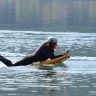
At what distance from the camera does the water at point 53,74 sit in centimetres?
2459

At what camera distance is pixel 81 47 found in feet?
139

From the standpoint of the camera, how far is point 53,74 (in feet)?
95.5

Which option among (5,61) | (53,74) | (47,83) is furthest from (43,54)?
(47,83)

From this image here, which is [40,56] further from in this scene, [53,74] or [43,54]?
[53,74]

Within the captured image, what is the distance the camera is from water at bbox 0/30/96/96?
2459cm

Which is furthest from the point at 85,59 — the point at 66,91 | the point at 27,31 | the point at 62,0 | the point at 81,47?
the point at 62,0

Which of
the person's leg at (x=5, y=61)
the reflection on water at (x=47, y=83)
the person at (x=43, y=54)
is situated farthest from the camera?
the person at (x=43, y=54)

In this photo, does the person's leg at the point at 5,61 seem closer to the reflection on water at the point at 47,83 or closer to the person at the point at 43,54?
the person at the point at 43,54

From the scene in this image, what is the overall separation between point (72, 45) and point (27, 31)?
12243 mm

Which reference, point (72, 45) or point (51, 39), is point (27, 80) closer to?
point (51, 39)

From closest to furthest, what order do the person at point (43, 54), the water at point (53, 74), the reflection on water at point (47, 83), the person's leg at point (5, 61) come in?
the reflection on water at point (47, 83)
the water at point (53, 74)
the person's leg at point (5, 61)
the person at point (43, 54)

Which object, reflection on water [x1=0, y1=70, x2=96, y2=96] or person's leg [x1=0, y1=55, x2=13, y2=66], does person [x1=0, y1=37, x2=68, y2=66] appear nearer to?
person's leg [x1=0, y1=55, x2=13, y2=66]

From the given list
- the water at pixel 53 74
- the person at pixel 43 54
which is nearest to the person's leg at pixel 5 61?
the water at pixel 53 74

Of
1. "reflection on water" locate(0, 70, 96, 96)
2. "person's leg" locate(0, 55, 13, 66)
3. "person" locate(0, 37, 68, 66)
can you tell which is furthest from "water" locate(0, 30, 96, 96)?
"person" locate(0, 37, 68, 66)
